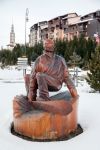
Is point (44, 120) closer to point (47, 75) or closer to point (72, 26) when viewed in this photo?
point (47, 75)

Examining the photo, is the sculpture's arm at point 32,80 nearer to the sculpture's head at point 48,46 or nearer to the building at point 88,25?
the sculpture's head at point 48,46

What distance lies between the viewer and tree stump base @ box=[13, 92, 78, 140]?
5198 millimetres

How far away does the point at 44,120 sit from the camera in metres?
5.18

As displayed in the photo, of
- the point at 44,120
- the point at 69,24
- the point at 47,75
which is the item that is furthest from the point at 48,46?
the point at 69,24

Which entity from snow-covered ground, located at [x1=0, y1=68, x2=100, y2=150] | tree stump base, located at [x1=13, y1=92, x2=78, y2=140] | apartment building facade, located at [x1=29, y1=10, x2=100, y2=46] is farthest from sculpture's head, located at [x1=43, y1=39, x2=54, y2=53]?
apartment building facade, located at [x1=29, y1=10, x2=100, y2=46]

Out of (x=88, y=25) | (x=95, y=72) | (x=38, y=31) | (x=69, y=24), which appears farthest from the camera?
(x=38, y=31)

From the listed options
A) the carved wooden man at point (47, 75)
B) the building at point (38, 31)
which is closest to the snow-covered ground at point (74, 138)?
the carved wooden man at point (47, 75)

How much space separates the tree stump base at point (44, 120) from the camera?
5198 mm

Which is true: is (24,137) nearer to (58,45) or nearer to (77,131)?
(77,131)

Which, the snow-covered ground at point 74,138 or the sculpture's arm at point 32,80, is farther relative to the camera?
the sculpture's arm at point 32,80

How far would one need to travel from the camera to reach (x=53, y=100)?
18.1 ft

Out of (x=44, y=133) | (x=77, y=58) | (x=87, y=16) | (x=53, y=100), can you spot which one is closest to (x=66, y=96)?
(x=53, y=100)

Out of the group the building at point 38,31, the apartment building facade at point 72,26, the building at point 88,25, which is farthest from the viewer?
the building at point 38,31

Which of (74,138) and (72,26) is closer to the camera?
(74,138)
